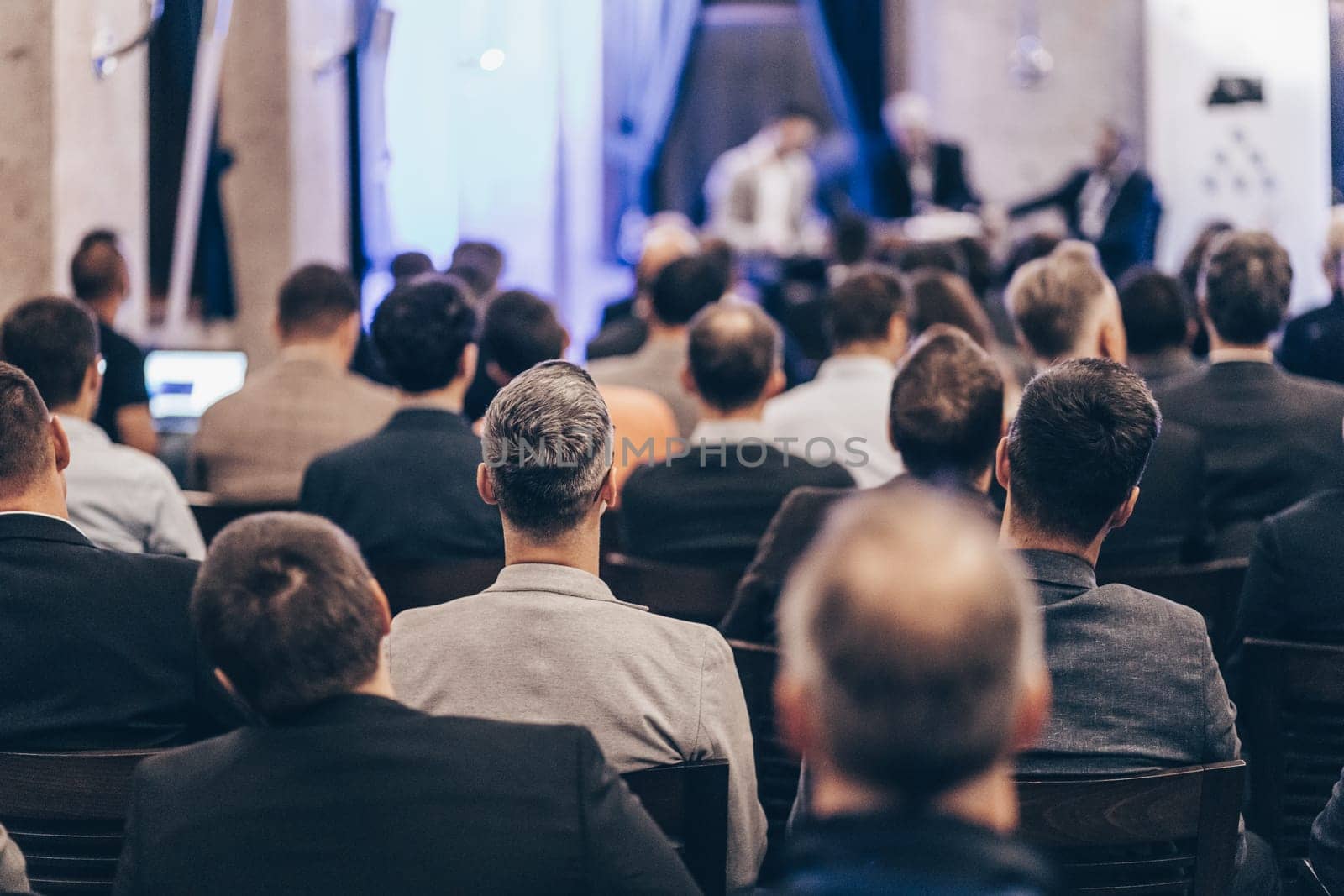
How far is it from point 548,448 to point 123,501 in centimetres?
143

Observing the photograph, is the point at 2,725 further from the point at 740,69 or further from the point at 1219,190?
the point at 740,69

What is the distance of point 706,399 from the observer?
3.58 m

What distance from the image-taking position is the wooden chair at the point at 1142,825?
1678 millimetres

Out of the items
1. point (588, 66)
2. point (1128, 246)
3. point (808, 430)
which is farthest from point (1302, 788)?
point (1128, 246)

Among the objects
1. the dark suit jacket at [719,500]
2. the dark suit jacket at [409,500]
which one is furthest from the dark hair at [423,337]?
the dark suit jacket at [719,500]

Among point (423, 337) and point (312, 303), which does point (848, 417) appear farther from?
point (312, 303)

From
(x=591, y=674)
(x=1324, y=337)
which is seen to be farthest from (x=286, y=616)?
(x=1324, y=337)

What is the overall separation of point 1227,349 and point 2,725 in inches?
112

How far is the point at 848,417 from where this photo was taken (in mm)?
4039

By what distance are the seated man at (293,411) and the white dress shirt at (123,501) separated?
2.98 ft

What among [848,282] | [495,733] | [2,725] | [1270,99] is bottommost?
[2,725]

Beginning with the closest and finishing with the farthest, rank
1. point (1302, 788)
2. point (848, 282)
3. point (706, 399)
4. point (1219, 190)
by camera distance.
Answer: point (1302, 788)
point (706, 399)
point (848, 282)
point (1219, 190)

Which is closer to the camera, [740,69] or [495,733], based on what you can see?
[495,733]

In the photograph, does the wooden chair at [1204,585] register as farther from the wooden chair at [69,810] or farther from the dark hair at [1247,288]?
the wooden chair at [69,810]
